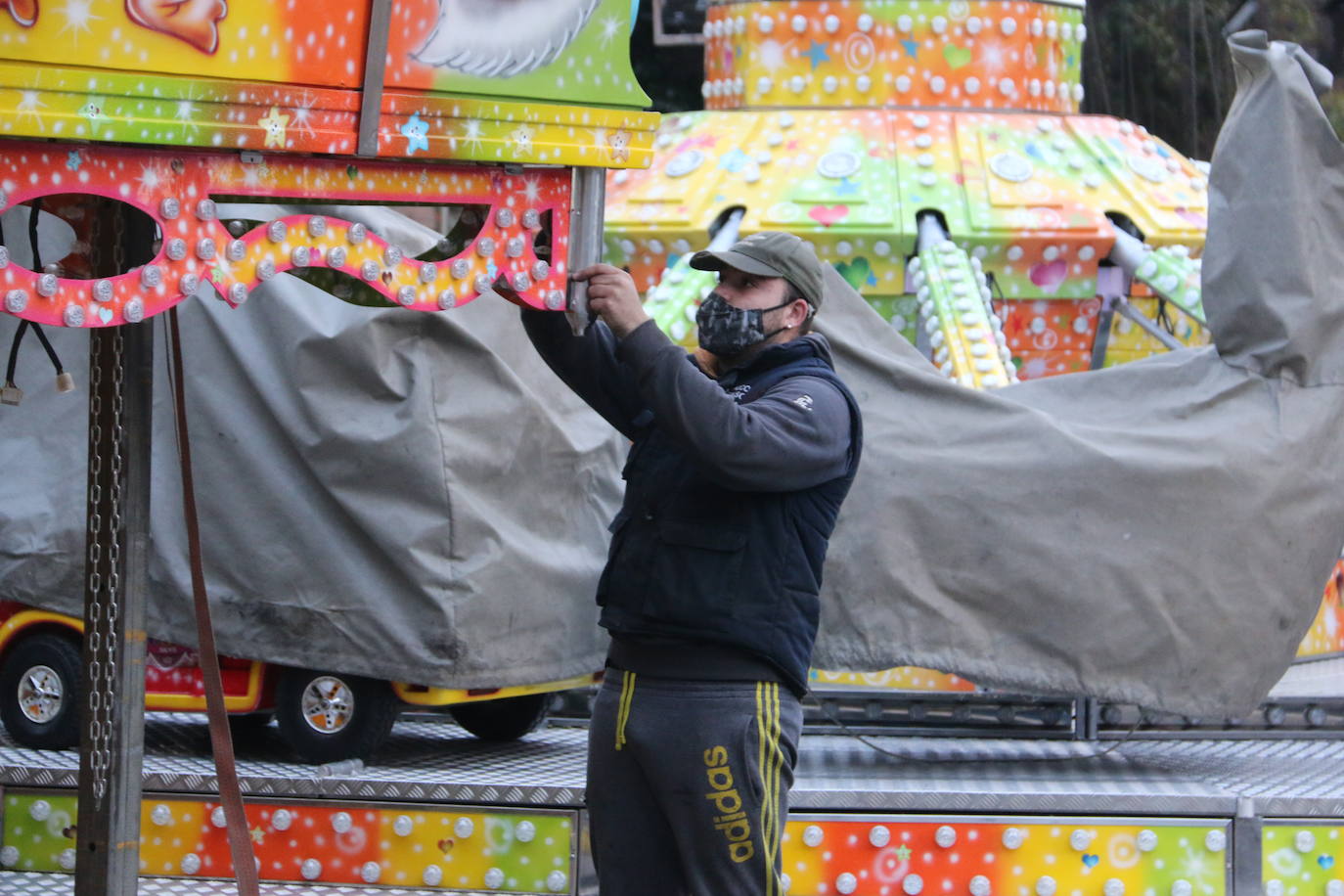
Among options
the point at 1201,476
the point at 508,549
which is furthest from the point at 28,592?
the point at 1201,476

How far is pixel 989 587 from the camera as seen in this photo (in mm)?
5320

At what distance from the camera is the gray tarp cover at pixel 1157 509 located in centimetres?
530

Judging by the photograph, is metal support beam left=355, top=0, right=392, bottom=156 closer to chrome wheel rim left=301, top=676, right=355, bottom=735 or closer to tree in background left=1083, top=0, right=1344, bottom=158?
chrome wheel rim left=301, top=676, right=355, bottom=735

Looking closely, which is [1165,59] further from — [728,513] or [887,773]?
[728,513]

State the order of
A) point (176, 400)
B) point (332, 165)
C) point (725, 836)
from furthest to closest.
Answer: point (176, 400)
point (725, 836)
point (332, 165)

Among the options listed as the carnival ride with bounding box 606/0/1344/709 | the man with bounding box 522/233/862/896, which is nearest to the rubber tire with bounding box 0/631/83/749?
the man with bounding box 522/233/862/896

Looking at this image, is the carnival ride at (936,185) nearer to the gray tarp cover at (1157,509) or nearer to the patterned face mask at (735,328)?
the gray tarp cover at (1157,509)

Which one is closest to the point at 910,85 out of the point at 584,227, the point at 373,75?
the point at 584,227

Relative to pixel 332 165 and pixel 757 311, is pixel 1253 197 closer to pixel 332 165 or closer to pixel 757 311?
pixel 757 311

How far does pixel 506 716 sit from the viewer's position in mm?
5875

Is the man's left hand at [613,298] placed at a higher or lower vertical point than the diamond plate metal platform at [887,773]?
higher

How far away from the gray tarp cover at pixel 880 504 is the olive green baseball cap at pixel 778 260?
1876mm

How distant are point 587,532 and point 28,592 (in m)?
1.60

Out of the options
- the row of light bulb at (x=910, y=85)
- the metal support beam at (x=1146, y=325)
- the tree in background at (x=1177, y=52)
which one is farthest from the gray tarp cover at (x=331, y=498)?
the tree in background at (x=1177, y=52)
